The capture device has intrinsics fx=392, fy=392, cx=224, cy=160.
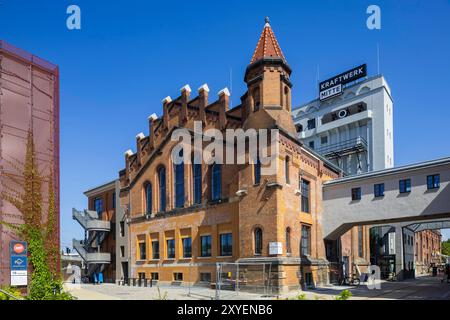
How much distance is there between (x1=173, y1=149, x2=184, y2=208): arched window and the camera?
35188mm

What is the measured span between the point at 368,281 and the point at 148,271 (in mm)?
20335

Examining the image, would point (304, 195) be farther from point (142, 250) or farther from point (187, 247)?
point (142, 250)

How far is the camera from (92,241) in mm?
44500

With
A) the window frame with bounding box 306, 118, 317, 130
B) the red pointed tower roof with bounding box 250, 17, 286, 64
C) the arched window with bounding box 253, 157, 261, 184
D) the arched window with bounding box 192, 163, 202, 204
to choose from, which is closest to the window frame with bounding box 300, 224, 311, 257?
the arched window with bounding box 253, 157, 261, 184

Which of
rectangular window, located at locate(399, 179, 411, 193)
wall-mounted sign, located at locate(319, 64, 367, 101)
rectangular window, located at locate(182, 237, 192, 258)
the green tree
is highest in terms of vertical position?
wall-mounted sign, located at locate(319, 64, 367, 101)

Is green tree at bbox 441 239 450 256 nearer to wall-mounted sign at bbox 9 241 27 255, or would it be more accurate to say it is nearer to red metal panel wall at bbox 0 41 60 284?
red metal panel wall at bbox 0 41 60 284

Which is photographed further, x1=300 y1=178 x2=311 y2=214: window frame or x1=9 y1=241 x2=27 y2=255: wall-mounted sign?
x1=300 y1=178 x2=311 y2=214: window frame

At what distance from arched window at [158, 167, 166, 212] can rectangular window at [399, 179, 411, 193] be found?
20.5m

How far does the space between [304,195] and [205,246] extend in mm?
9067

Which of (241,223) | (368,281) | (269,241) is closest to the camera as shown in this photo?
(269,241)

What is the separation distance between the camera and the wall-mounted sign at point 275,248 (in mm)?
25078

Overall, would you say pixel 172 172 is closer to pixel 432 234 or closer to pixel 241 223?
pixel 241 223
